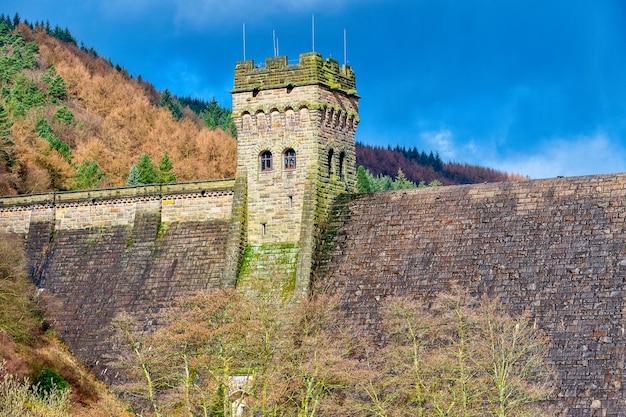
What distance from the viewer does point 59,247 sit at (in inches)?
2096

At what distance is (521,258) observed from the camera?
4162 centimetres

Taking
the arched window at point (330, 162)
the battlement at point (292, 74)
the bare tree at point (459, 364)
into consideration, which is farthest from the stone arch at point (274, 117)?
the bare tree at point (459, 364)

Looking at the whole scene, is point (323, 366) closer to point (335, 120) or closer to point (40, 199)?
point (335, 120)

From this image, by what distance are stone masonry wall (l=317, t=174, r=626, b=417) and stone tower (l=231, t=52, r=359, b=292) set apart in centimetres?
146

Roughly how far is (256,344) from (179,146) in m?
75.7

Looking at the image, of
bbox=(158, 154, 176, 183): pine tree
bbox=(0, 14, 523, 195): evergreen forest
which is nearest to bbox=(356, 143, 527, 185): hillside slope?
bbox=(0, 14, 523, 195): evergreen forest

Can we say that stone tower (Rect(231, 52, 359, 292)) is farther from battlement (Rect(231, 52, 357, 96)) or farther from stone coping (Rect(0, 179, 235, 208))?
stone coping (Rect(0, 179, 235, 208))

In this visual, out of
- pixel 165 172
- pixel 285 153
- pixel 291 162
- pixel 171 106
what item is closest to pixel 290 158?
pixel 291 162

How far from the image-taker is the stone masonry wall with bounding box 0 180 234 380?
4900 cm

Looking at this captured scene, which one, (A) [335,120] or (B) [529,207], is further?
(A) [335,120]

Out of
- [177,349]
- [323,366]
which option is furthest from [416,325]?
[177,349]

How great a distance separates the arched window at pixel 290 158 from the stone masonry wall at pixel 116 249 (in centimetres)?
287

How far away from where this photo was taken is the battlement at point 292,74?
4759 cm

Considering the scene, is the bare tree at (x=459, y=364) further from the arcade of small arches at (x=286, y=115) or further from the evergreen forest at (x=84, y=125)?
the evergreen forest at (x=84, y=125)
